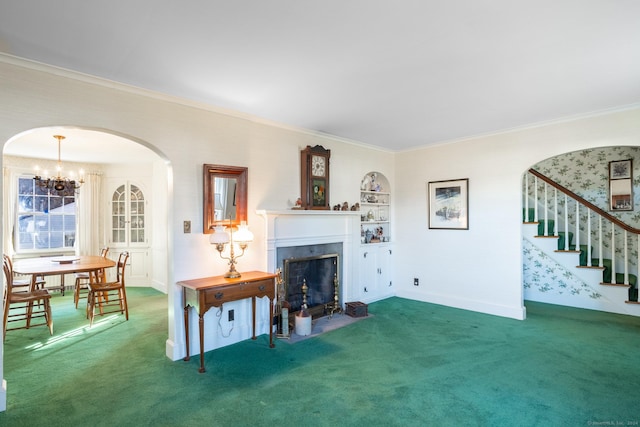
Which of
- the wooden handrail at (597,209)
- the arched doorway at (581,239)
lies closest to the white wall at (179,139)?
the wooden handrail at (597,209)

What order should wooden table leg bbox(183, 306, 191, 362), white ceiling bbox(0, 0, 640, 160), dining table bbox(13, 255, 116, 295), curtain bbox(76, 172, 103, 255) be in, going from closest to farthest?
white ceiling bbox(0, 0, 640, 160), wooden table leg bbox(183, 306, 191, 362), dining table bbox(13, 255, 116, 295), curtain bbox(76, 172, 103, 255)

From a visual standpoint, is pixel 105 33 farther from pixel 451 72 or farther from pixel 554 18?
pixel 554 18

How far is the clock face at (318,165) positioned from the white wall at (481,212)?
1.85 metres

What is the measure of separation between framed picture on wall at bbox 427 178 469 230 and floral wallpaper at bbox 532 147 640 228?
2.06 meters

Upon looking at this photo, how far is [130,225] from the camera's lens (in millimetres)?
6871

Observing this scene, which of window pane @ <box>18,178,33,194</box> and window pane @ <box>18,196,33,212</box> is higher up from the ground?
window pane @ <box>18,178,33,194</box>

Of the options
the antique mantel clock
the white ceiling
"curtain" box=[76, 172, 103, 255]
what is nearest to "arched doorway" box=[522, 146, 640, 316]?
the white ceiling

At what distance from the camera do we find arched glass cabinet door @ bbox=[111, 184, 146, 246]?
22.5ft

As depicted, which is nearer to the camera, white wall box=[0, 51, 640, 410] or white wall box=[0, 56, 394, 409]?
white wall box=[0, 56, 394, 409]

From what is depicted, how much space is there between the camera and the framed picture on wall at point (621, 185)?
5.07m

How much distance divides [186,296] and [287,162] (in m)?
2.07

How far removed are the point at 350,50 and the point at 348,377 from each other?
8.89 feet

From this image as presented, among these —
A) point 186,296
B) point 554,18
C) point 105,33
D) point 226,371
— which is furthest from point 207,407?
point 554,18

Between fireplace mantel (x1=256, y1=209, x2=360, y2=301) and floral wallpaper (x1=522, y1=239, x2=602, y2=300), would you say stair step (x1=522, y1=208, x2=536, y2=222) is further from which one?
fireplace mantel (x1=256, y1=209, x2=360, y2=301)
